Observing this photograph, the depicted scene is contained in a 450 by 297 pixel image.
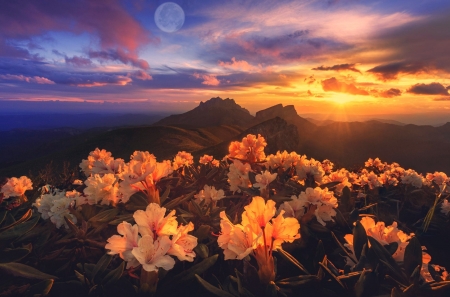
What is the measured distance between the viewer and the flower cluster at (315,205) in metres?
1.98

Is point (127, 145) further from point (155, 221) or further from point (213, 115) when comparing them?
point (213, 115)

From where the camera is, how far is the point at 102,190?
2.14 meters

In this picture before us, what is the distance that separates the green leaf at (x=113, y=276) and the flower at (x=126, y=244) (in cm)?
8

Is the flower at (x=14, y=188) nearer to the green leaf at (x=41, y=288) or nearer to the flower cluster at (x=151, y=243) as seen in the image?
the green leaf at (x=41, y=288)

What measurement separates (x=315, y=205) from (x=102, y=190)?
1661 mm

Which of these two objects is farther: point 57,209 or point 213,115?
point 213,115

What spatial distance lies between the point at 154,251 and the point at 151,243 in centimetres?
4

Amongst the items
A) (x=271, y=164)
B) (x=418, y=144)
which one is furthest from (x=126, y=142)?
(x=418, y=144)

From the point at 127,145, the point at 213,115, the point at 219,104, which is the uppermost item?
the point at 219,104

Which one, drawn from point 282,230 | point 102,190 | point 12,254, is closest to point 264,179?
point 282,230

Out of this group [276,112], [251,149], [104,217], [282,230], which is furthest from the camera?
[276,112]

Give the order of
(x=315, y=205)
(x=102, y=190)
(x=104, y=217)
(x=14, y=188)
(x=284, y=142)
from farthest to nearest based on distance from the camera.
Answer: (x=284, y=142), (x=14, y=188), (x=102, y=190), (x=315, y=205), (x=104, y=217)

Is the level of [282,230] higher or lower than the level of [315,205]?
higher

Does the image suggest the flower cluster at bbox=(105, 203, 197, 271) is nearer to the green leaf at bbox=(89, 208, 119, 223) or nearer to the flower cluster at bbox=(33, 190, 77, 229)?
the green leaf at bbox=(89, 208, 119, 223)
